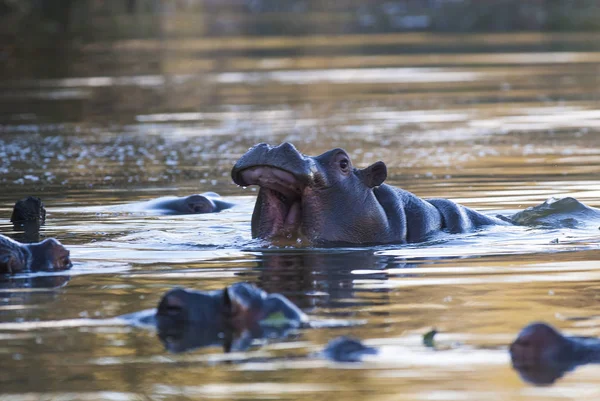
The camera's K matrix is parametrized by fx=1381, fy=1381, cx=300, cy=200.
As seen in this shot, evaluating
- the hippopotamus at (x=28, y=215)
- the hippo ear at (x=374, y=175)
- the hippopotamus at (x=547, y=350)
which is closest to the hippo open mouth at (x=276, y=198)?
the hippo ear at (x=374, y=175)

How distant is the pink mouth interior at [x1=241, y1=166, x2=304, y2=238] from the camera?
848cm

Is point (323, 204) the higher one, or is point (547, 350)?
point (323, 204)

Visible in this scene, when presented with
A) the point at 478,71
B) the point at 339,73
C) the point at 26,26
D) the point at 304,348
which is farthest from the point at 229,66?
the point at 304,348

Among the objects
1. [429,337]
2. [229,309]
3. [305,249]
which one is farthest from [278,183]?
[429,337]

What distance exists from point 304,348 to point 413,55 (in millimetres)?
29991

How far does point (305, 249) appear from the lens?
29.5ft

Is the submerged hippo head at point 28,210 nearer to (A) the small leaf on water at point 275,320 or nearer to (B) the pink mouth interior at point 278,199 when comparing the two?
(B) the pink mouth interior at point 278,199

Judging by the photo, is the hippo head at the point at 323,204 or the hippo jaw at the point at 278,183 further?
the hippo head at the point at 323,204

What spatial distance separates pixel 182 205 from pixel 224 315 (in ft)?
15.9

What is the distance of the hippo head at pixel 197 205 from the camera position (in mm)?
11375

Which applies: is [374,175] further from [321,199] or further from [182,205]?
[182,205]

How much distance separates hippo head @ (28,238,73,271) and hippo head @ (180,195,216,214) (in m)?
3.02

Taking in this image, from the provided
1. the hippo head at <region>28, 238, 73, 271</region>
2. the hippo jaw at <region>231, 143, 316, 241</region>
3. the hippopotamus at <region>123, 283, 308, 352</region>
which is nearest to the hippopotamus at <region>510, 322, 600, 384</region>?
the hippopotamus at <region>123, 283, 308, 352</region>

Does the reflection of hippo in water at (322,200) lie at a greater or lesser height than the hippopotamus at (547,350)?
greater
